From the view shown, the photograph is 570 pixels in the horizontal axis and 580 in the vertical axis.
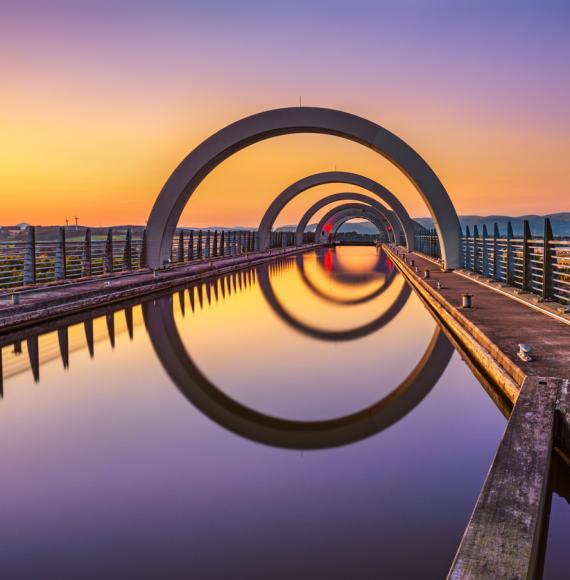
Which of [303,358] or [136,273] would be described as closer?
[303,358]

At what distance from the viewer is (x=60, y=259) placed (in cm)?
1379

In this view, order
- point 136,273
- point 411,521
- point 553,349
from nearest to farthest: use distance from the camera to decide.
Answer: point 411,521
point 553,349
point 136,273

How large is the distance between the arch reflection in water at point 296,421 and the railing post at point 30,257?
224 inches

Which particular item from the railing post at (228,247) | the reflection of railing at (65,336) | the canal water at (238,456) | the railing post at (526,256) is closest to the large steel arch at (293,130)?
the reflection of railing at (65,336)

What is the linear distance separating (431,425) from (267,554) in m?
2.29

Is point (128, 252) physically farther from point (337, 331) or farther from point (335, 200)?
point (335, 200)

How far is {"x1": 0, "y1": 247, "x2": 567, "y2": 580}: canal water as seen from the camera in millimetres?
2584

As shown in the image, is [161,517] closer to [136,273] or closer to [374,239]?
[136,273]

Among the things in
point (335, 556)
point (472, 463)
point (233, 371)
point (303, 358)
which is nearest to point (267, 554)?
point (335, 556)

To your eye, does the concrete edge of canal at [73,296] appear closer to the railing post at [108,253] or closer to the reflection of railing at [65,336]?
the reflection of railing at [65,336]

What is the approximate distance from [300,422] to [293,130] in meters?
15.6

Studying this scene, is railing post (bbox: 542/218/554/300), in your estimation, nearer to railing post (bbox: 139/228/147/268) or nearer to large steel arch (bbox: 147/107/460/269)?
large steel arch (bbox: 147/107/460/269)

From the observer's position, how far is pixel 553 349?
5.60 meters

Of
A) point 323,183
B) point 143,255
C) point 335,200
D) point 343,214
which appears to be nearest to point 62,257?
point 143,255
